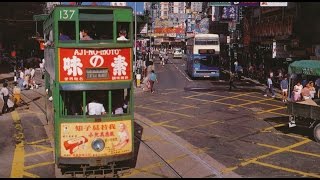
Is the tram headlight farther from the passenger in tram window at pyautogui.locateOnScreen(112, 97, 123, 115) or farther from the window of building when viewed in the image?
the window of building

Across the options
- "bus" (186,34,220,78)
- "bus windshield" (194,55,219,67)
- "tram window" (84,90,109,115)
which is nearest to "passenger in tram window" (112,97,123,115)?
"tram window" (84,90,109,115)

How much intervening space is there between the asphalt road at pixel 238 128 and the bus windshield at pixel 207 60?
6.01m

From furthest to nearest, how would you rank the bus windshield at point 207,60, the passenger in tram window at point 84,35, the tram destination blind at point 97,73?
the bus windshield at point 207,60
the passenger in tram window at point 84,35
the tram destination blind at point 97,73

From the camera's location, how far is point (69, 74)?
37.5 feet

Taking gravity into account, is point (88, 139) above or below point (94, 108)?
below

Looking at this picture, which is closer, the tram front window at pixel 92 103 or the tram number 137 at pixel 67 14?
the tram number 137 at pixel 67 14

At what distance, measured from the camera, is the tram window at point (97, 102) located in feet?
39.0

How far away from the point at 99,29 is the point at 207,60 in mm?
28964

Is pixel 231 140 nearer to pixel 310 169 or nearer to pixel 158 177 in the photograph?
pixel 310 169

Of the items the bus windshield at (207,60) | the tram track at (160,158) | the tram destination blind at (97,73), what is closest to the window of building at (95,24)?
the tram destination blind at (97,73)

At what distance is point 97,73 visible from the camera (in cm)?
1157

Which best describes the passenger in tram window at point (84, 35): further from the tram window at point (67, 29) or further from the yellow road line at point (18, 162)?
the yellow road line at point (18, 162)

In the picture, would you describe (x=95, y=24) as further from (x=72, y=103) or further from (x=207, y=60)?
(x=207, y=60)

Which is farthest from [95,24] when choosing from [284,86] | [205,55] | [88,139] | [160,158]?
[205,55]
